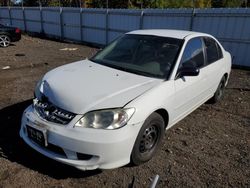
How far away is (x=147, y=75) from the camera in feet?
11.9

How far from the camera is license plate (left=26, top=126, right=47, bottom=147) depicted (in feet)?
9.64

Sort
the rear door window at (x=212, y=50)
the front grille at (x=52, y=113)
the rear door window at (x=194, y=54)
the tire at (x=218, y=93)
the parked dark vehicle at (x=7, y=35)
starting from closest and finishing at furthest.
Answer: the front grille at (x=52, y=113), the rear door window at (x=194, y=54), the rear door window at (x=212, y=50), the tire at (x=218, y=93), the parked dark vehicle at (x=7, y=35)

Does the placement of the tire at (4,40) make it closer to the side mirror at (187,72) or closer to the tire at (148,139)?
the side mirror at (187,72)

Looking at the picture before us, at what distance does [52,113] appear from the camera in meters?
3.00

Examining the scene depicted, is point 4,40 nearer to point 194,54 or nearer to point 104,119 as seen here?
point 194,54

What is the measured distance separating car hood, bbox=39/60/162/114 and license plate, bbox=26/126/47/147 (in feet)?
1.24

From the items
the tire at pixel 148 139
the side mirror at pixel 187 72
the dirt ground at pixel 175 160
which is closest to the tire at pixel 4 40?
the dirt ground at pixel 175 160

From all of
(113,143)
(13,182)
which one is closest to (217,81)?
(113,143)

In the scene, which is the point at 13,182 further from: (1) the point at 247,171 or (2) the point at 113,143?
(1) the point at 247,171

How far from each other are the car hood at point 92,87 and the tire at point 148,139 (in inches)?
15.7

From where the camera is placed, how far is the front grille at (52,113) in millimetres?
2872

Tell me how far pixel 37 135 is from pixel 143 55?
6.54 feet

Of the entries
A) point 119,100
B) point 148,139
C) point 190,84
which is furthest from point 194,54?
point 119,100

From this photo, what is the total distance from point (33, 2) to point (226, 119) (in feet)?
130
